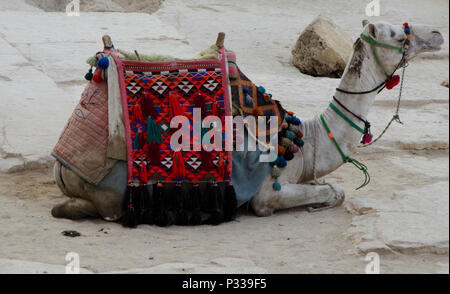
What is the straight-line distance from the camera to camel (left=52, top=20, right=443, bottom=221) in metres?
5.07

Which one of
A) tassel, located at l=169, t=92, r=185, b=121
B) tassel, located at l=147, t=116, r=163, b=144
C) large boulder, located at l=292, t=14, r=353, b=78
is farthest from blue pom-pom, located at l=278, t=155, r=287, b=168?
large boulder, located at l=292, t=14, r=353, b=78

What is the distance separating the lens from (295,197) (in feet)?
17.4

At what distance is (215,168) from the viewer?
5090mm

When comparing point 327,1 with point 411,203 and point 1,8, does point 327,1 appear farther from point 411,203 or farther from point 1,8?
point 411,203

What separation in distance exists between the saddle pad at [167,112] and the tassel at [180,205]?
87mm

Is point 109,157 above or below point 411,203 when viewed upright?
above

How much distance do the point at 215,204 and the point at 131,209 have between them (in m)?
0.59

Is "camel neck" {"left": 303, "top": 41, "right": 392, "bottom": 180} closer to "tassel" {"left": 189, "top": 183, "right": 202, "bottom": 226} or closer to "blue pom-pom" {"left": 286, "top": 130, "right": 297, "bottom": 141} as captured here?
"blue pom-pom" {"left": 286, "top": 130, "right": 297, "bottom": 141}

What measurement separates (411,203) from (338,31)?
567cm

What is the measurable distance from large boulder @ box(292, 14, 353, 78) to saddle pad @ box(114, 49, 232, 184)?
5.04m

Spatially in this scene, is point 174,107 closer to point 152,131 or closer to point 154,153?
point 152,131

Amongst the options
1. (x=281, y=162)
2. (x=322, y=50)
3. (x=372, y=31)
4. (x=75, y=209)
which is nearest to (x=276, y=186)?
(x=281, y=162)
